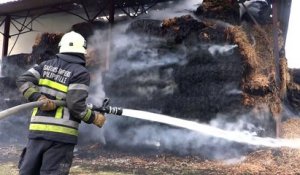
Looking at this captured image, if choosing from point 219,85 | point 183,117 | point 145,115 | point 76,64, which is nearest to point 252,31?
point 219,85

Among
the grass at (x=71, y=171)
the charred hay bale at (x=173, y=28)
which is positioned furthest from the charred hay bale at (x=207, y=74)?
the grass at (x=71, y=171)

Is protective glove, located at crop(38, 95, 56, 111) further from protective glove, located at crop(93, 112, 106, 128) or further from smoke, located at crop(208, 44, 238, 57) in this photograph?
smoke, located at crop(208, 44, 238, 57)

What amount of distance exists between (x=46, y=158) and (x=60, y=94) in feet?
2.16

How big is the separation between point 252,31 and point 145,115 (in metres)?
3.31

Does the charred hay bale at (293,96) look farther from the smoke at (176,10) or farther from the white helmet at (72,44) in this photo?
the white helmet at (72,44)

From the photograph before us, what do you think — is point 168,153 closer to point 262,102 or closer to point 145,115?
point 145,115

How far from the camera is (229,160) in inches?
272

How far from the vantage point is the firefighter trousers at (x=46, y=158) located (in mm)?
3502

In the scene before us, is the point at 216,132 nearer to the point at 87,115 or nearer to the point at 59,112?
the point at 87,115

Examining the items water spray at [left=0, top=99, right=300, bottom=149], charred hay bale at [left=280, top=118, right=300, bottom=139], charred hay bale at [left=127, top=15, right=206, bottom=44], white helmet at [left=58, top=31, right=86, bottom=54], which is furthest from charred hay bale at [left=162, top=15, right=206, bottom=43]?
white helmet at [left=58, top=31, right=86, bottom=54]

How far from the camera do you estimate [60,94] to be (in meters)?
3.62

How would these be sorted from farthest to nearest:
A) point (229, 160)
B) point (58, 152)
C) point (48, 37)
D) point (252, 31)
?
point (48, 37) → point (252, 31) → point (229, 160) → point (58, 152)

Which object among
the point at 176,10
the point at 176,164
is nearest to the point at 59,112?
the point at 176,164

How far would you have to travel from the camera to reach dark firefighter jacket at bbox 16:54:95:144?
3518 millimetres
